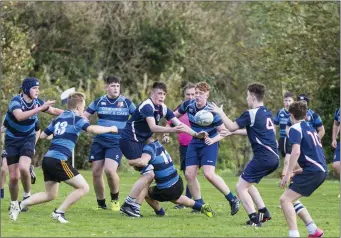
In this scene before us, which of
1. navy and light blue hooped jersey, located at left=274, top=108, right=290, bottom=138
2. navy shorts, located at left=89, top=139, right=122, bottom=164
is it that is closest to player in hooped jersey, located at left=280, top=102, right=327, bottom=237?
navy shorts, located at left=89, top=139, right=122, bottom=164

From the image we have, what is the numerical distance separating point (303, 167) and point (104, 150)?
5.05 metres

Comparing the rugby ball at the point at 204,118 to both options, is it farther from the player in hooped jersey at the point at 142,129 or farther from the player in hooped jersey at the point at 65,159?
the player in hooped jersey at the point at 65,159

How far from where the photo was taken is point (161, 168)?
14.9 meters

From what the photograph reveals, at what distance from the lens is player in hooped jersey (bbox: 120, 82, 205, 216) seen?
15.0 m

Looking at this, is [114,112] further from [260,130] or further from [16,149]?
[260,130]

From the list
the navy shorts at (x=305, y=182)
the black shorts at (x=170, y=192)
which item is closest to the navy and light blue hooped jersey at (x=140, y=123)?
the black shorts at (x=170, y=192)

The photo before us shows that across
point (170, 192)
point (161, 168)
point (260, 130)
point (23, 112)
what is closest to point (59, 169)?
point (23, 112)

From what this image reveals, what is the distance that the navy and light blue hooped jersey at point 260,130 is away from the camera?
13508mm

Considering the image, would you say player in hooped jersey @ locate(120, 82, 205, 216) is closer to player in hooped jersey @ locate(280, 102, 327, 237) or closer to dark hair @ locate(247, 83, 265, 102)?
dark hair @ locate(247, 83, 265, 102)

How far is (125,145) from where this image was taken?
15.3 meters

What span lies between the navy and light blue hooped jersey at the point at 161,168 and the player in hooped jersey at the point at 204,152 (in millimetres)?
793

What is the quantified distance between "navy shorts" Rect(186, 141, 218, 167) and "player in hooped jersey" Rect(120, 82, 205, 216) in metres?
0.71

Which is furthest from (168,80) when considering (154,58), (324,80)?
(324,80)

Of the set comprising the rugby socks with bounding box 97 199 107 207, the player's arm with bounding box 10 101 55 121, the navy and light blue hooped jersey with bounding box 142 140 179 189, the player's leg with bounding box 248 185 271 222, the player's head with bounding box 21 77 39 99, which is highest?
the player's head with bounding box 21 77 39 99
